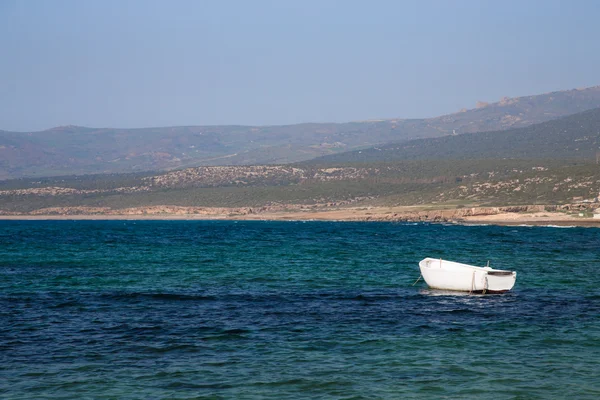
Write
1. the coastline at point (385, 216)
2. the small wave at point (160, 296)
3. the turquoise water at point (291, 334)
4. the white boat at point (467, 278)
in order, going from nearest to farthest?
the turquoise water at point (291, 334)
the small wave at point (160, 296)
the white boat at point (467, 278)
the coastline at point (385, 216)

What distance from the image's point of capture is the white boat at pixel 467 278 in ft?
117

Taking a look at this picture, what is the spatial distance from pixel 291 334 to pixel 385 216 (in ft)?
384

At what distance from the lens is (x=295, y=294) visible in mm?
36469

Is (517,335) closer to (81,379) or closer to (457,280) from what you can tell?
(457,280)

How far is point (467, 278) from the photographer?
1427 inches

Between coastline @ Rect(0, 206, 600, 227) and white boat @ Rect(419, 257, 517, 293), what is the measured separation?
229ft

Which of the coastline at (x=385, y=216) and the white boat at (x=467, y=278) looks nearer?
the white boat at (x=467, y=278)

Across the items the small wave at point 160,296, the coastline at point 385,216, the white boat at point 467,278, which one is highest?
the white boat at point 467,278

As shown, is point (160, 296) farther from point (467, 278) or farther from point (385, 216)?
point (385, 216)

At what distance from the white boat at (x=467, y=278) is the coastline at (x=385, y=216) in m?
69.8

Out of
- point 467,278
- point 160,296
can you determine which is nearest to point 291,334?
point 160,296

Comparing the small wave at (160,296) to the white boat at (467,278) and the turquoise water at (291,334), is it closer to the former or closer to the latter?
the turquoise water at (291,334)

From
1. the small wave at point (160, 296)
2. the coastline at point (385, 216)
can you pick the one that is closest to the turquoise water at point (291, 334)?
the small wave at point (160, 296)

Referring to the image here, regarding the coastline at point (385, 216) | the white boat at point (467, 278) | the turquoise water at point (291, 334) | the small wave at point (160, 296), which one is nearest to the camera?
the turquoise water at point (291, 334)
